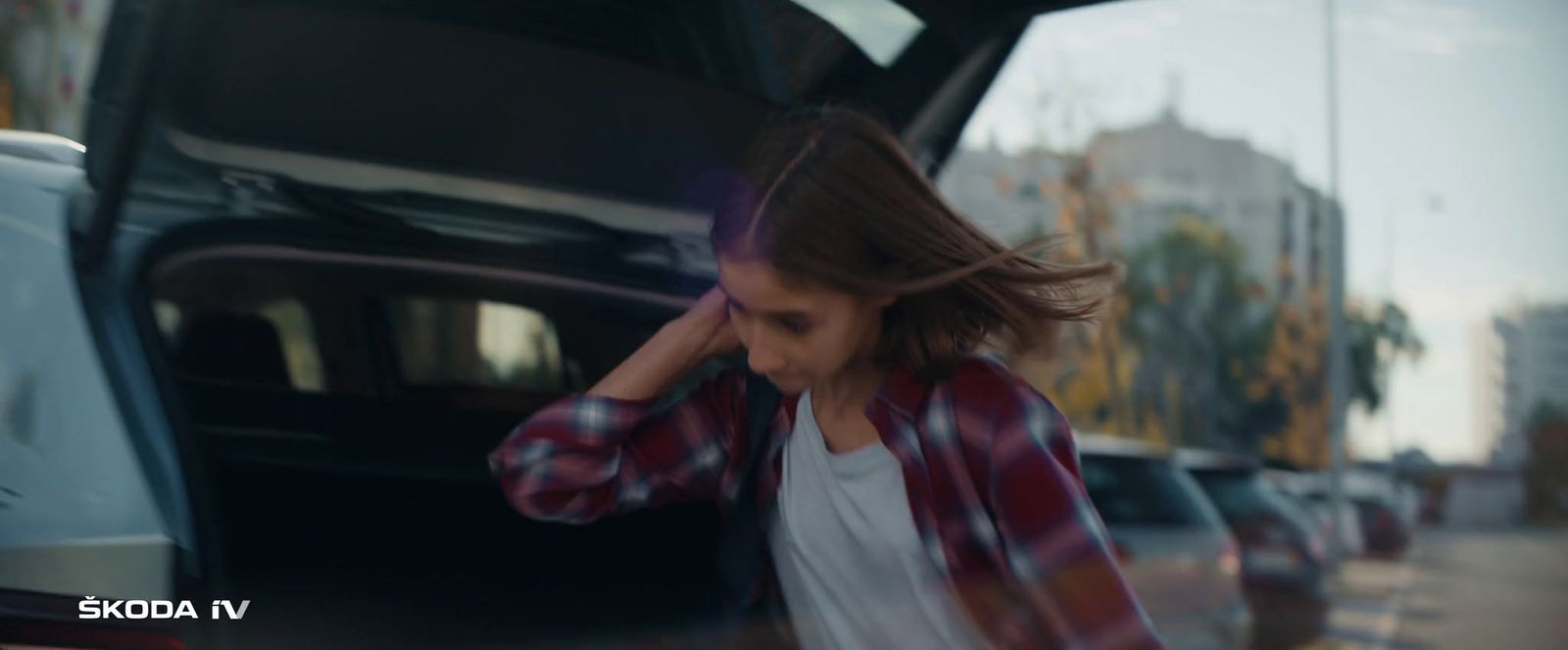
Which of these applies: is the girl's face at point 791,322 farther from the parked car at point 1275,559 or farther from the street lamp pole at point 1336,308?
the street lamp pole at point 1336,308

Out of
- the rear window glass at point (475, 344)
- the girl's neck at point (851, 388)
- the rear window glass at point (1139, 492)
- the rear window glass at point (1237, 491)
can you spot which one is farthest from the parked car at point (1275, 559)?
the girl's neck at point (851, 388)

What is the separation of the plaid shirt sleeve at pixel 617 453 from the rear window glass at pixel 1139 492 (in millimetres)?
4116

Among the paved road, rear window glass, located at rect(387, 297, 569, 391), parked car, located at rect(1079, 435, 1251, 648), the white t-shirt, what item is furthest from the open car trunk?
the paved road

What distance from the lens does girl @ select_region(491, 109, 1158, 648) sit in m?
1.32

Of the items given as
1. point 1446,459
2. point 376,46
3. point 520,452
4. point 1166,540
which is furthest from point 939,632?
point 1446,459

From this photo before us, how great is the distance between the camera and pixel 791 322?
1.42 metres

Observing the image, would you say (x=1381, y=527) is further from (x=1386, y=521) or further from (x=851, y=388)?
(x=851, y=388)

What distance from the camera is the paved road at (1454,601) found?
1272 centimetres

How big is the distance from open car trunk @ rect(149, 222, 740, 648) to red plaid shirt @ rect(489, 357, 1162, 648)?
292 mm

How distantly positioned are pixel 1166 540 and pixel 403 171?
4.10 meters

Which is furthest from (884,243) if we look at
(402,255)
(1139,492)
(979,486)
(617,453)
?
(1139,492)

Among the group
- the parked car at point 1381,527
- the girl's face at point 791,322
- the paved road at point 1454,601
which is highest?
the girl's face at point 791,322

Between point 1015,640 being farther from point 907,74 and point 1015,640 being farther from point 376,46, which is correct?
point 376,46

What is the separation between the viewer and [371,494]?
6.86 ft
